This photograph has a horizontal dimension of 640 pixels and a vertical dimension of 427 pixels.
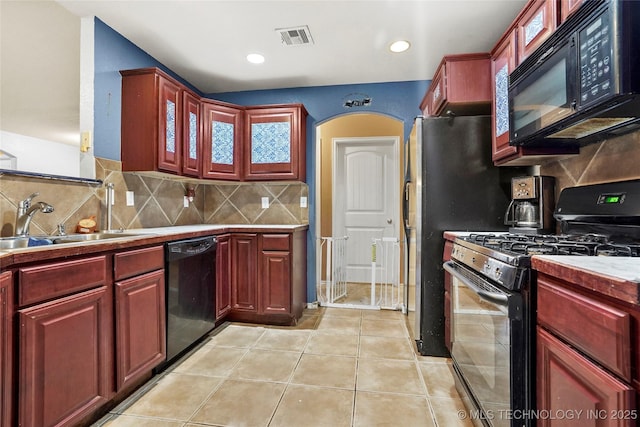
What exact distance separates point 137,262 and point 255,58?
202cm

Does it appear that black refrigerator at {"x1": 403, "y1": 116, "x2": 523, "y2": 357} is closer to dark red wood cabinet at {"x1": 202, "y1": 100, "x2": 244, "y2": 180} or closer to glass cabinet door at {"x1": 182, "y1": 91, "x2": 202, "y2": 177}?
dark red wood cabinet at {"x1": 202, "y1": 100, "x2": 244, "y2": 180}

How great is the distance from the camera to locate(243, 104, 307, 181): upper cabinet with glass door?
9.87 feet

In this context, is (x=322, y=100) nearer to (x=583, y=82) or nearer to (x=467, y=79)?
(x=467, y=79)

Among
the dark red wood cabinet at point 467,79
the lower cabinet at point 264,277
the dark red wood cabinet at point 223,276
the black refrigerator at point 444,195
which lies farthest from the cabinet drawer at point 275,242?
the dark red wood cabinet at point 467,79

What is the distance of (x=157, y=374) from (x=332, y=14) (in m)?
2.70

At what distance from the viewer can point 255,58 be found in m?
2.71

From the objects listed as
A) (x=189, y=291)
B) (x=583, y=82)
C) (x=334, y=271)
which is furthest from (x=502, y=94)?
(x=189, y=291)

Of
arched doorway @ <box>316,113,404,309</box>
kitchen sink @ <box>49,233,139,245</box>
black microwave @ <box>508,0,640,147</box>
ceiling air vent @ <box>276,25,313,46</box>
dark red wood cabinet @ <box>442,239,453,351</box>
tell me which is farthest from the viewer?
arched doorway @ <box>316,113,404,309</box>

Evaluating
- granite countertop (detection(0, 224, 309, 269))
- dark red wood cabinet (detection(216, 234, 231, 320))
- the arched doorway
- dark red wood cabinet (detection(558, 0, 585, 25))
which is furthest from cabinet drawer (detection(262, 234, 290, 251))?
dark red wood cabinet (detection(558, 0, 585, 25))

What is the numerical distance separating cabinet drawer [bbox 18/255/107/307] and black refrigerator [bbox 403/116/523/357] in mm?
1927

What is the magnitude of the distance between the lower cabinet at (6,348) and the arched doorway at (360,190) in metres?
3.14

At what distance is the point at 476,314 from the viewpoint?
1372 millimetres

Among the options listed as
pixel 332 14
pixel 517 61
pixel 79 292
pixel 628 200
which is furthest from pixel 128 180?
pixel 628 200

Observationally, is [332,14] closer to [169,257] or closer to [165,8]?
[165,8]
